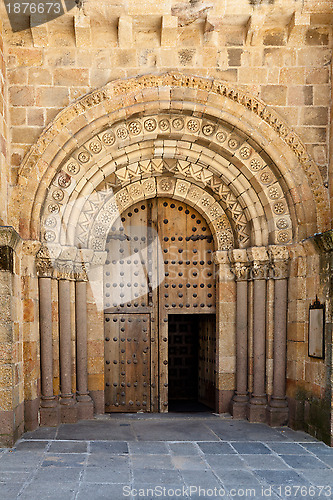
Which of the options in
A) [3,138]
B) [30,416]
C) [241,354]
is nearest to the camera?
[3,138]

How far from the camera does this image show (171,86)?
5.70 meters

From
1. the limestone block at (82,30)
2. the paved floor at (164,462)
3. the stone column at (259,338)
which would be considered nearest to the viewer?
the paved floor at (164,462)

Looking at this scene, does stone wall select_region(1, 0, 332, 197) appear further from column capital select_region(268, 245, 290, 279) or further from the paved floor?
the paved floor

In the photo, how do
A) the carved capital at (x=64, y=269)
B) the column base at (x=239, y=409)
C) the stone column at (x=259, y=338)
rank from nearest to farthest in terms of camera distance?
the carved capital at (x=64, y=269) → the stone column at (x=259, y=338) → the column base at (x=239, y=409)

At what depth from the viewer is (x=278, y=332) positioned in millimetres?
5906

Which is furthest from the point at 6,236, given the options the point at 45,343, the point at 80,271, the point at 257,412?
the point at 257,412

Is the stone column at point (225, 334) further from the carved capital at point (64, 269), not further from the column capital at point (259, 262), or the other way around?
the carved capital at point (64, 269)

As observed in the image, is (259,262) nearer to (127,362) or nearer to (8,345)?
(127,362)

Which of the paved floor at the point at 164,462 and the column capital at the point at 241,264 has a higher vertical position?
the column capital at the point at 241,264

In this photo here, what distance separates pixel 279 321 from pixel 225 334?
802 mm

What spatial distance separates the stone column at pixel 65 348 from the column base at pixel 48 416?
0.15 metres

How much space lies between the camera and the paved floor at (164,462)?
12.4 feet

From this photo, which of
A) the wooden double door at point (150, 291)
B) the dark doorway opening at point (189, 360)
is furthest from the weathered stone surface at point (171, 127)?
the dark doorway opening at point (189, 360)

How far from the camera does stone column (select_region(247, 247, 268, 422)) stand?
595 cm
